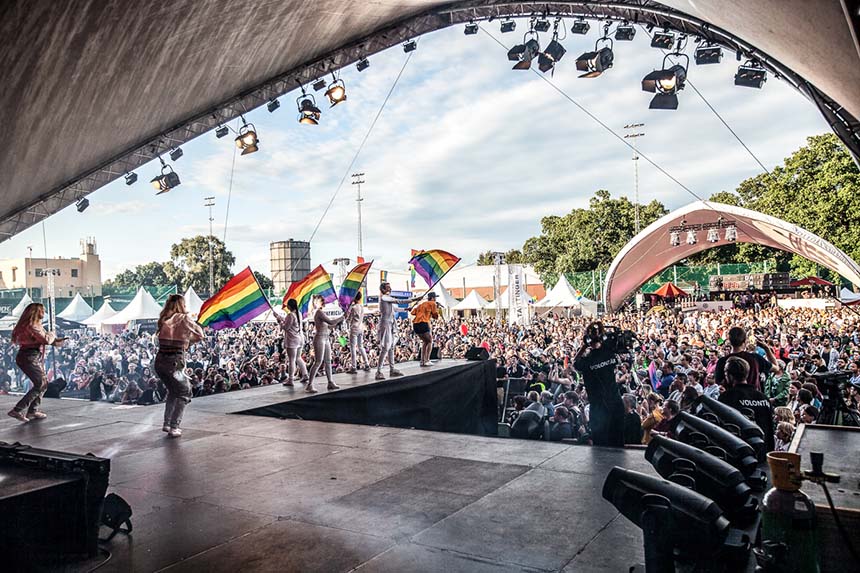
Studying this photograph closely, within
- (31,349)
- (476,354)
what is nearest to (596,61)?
(476,354)

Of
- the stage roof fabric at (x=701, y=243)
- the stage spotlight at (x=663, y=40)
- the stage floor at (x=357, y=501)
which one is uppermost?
the stage spotlight at (x=663, y=40)

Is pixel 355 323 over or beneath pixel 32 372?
over

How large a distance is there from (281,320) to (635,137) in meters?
48.0

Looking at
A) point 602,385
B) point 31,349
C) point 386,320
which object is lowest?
point 602,385

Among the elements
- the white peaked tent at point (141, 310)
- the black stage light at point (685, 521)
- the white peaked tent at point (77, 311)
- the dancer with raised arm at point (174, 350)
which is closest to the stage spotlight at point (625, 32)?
the dancer with raised arm at point (174, 350)

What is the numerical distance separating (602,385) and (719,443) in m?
2.87

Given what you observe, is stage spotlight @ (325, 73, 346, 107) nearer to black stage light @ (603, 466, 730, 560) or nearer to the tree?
black stage light @ (603, 466, 730, 560)

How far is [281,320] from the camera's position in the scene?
9578 millimetres

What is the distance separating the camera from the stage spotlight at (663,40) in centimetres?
1039

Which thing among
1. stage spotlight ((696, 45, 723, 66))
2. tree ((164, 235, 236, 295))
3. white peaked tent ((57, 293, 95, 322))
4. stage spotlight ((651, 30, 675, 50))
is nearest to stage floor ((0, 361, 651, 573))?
stage spotlight ((696, 45, 723, 66))

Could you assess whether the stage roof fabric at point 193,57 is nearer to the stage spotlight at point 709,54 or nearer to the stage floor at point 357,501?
the stage spotlight at point 709,54

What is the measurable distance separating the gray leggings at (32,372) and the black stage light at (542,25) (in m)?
10.5

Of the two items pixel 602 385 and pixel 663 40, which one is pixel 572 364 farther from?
pixel 663 40

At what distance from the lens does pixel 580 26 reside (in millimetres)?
11188
